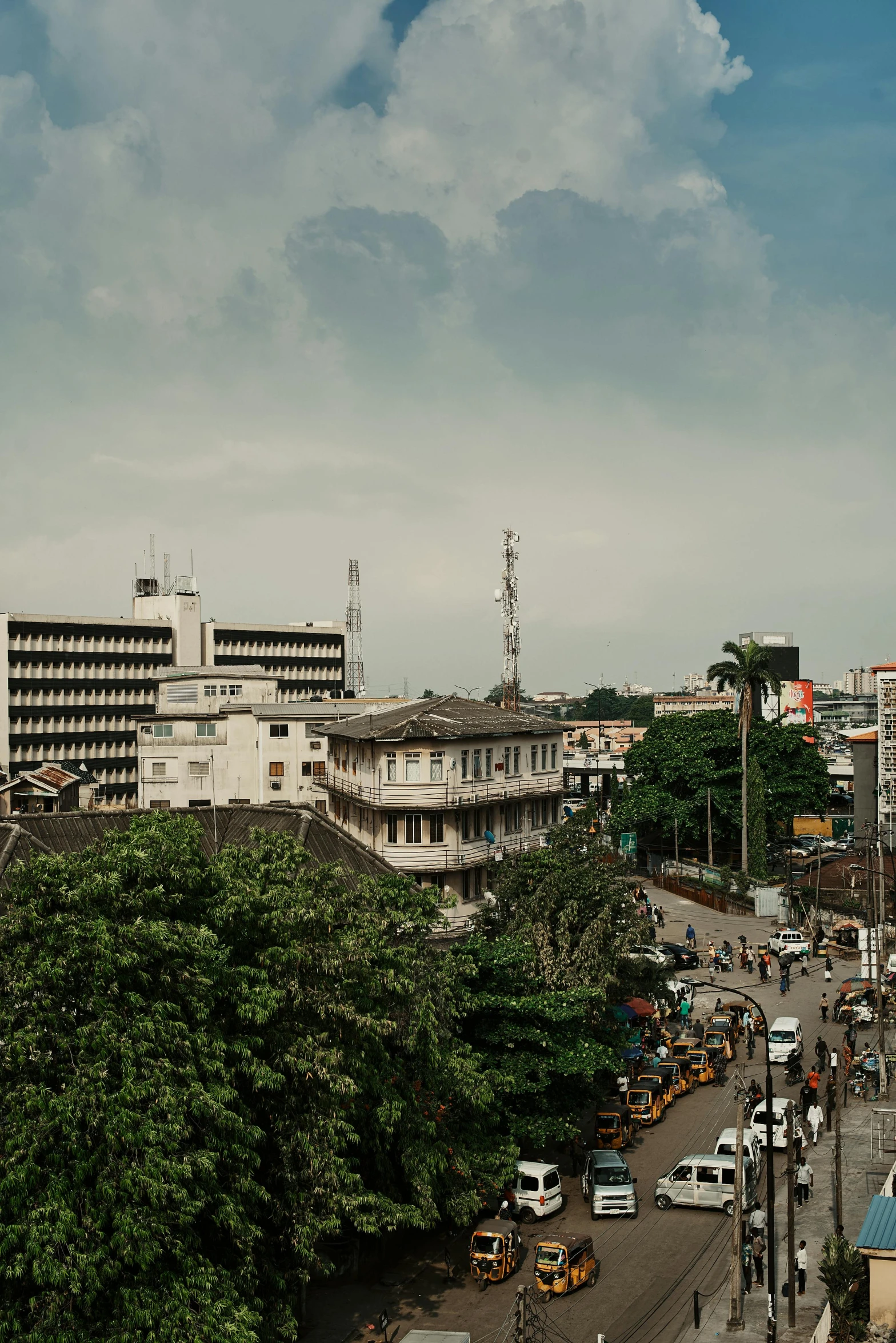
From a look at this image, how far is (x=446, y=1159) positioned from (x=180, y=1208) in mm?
10593

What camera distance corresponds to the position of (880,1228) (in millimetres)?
26109

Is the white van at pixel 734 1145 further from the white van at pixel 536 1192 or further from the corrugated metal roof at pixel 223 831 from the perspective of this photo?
the corrugated metal roof at pixel 223 831

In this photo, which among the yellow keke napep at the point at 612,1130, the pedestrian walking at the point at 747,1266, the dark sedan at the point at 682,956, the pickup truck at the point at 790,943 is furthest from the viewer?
the pickup truck at the point at 790,943

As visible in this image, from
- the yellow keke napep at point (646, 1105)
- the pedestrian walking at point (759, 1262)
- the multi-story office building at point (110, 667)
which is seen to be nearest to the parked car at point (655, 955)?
the yellow keke napep at point (646, 1105)

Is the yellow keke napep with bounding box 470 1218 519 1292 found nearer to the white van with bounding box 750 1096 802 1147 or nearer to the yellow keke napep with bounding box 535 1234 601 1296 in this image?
the yellow keke napep with bounding box 535 1234 601 1296

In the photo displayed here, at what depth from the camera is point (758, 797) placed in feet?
279

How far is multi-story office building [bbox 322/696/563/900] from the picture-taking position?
49594 millimetres

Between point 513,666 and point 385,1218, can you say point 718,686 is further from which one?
point 385,1218

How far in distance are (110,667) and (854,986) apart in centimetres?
9494

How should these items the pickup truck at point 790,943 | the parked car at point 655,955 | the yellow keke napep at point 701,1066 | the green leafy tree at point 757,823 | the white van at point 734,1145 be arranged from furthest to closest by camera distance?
the green leafy tree at point 757,823
the pickup truck at point 790,943
the yellow keke napep at point 701,1066
the parked car at point 655,955
the white van at point 734,1145

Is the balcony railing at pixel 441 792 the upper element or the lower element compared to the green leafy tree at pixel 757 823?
upper

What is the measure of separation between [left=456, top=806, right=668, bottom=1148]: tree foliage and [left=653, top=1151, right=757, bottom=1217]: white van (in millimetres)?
2980

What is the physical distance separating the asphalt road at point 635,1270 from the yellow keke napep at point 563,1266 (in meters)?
0.27

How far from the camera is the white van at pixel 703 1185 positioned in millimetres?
32812
